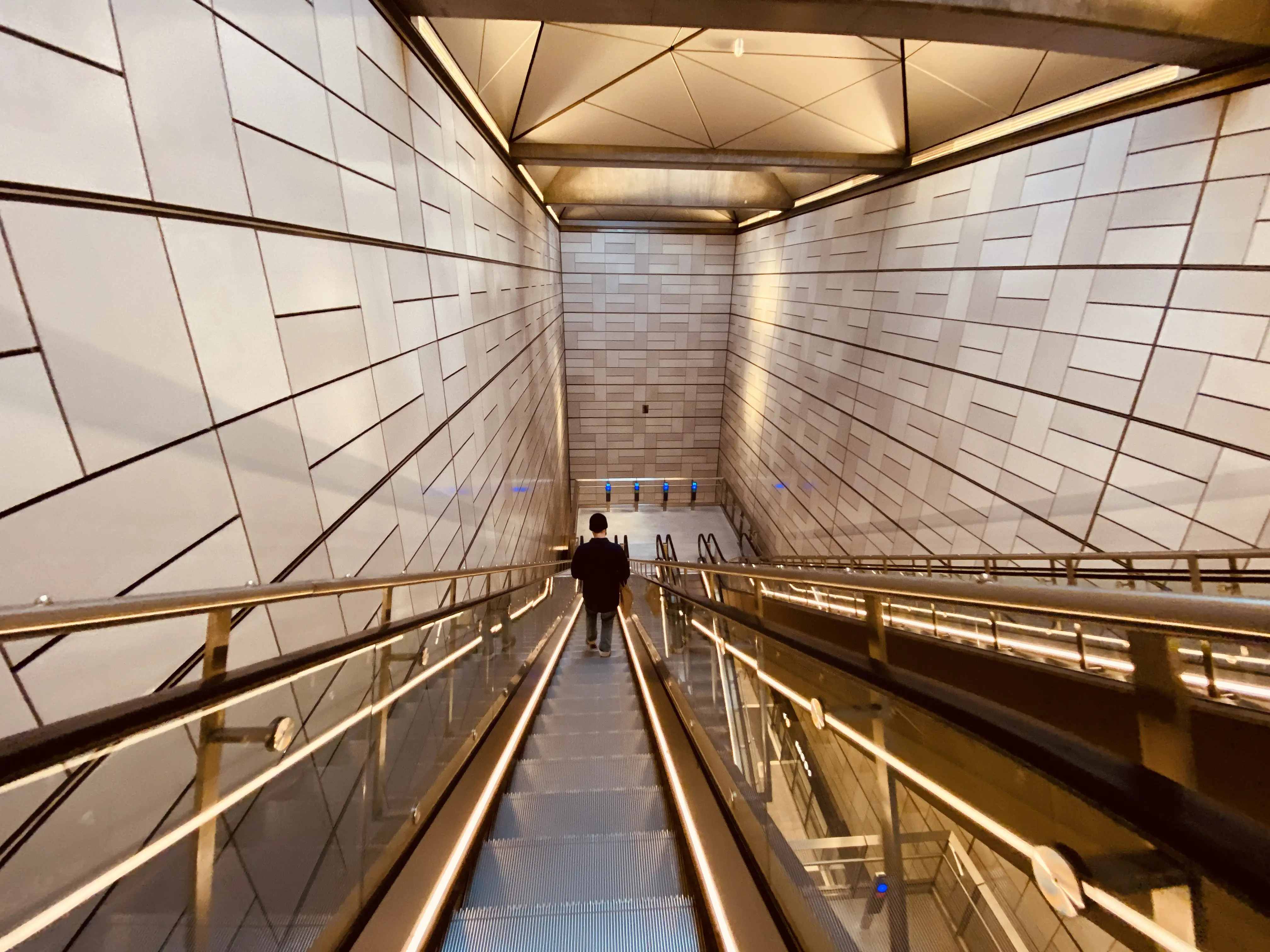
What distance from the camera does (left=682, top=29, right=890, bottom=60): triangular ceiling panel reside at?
4.46m

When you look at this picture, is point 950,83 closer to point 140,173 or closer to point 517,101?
point 517,101

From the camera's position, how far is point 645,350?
1305cm

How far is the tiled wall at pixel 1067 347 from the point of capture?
302cm

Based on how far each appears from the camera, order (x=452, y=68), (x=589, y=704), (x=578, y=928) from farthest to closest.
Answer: (x=452, y=68) → (x=589, y=704) → (x=578, y=928)

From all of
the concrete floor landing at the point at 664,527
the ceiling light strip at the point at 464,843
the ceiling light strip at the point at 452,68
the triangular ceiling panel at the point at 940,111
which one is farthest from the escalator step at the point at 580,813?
the concrete floor landing at the point at 664,527

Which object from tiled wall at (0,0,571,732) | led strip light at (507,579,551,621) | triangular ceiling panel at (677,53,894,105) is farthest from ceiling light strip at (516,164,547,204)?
led strip light at (507,579,551,621)

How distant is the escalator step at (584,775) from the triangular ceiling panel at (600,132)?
5734 mm

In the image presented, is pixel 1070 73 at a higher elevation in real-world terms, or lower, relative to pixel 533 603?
higher

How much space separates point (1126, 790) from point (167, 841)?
1451mm

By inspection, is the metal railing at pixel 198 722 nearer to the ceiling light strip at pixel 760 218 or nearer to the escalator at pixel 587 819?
the escalator at pixel 587 819

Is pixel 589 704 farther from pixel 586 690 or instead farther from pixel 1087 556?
→ pixel 1087 556

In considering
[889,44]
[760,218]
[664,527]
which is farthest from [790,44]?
[664,527]

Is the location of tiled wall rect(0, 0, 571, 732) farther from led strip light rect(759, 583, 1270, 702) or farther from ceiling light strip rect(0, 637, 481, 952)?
led strip light rect(759, 583, 1270, 702)

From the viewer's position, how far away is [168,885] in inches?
35.3
